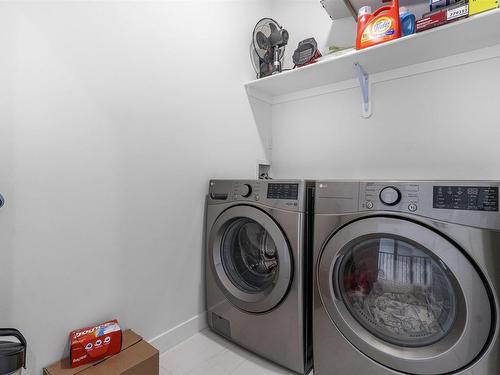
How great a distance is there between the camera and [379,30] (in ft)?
4.17

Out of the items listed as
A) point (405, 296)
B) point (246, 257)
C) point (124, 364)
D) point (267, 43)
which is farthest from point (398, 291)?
point (267, 43)

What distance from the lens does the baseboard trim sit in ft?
4.22

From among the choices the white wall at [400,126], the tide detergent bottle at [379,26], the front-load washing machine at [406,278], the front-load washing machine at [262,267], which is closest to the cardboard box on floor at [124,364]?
the front-load washing machine at [262,267]

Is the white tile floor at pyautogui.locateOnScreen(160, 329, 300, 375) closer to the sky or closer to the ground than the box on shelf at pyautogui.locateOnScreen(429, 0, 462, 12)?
closer to the ground

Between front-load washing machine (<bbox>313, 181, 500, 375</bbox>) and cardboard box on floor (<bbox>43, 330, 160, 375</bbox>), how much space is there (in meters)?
0.68

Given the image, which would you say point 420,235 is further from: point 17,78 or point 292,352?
point 17,78

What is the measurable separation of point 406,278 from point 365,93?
3.64 feet

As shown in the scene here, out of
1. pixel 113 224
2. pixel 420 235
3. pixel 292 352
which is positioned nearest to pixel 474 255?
pixel 420 235

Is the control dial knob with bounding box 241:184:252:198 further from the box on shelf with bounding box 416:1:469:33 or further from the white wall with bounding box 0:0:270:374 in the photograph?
the box on shelf with bounding box 416:1:469:33

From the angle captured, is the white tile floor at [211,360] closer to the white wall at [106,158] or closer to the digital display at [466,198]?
the white wall at [106,158]

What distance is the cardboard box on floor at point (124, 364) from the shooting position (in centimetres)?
92

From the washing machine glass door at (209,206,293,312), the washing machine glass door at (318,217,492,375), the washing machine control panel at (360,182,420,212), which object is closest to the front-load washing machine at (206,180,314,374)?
the washing machine glass door at (209,206,293,312)

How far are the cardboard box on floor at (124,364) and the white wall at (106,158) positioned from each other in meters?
0.07

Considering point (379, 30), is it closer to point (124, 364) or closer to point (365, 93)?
point (365, 93)
